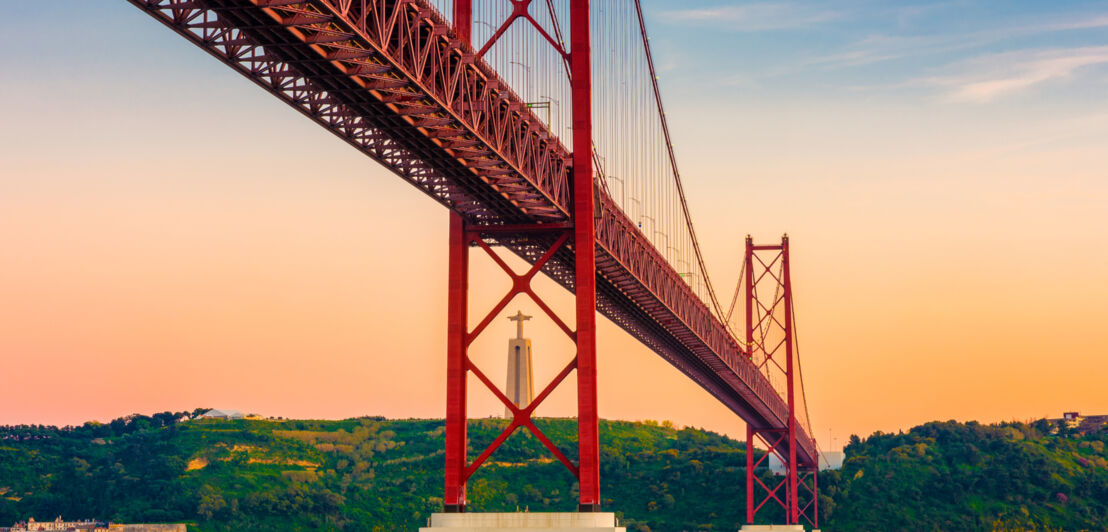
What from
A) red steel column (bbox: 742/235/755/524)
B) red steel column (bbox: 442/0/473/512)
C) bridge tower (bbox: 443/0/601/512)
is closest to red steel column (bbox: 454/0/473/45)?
bridge tower (bbox: 443/0/601/512)

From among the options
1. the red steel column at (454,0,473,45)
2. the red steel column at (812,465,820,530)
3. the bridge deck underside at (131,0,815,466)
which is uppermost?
the red steel column at (454,0,473,45)

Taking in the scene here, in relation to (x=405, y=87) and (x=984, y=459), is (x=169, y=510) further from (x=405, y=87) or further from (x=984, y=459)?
(x=405, y=87)

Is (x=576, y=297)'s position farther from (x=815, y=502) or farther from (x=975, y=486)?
(x=975, y=486)

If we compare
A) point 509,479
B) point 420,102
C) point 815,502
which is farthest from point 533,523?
point 509,479

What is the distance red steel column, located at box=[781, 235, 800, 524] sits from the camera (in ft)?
299

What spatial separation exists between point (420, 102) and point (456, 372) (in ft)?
41.9

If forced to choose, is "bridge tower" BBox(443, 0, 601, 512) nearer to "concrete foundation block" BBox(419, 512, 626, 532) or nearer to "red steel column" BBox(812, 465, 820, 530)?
"concrete foundation block" BBox(419, 512, 626, 532)

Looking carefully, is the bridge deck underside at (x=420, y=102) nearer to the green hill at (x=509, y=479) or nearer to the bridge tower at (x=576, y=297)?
the bridge tower at (x=576, y=297)


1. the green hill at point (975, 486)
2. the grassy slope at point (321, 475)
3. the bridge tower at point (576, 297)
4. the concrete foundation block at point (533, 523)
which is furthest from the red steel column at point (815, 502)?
the concrete foundation block at point (533, 523)

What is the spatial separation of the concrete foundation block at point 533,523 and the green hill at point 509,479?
6139cm

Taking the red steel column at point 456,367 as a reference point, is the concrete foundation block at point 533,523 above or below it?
below

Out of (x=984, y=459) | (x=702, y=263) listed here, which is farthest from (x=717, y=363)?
(x=984, y=459)

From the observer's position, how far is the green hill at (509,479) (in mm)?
100375

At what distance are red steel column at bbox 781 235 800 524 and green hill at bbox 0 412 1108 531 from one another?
258 inches
